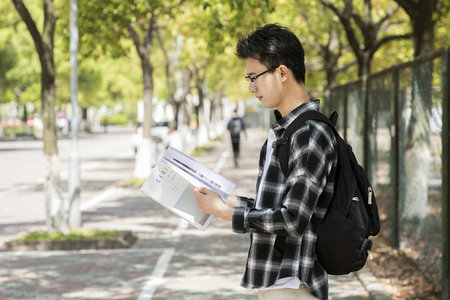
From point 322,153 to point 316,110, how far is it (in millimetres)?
247

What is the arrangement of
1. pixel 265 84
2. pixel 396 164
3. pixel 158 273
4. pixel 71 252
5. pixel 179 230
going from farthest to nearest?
pixel 179 230 < pixel 71 252 < pixel 396 164 < pixel 158 273 < pixel 265 84

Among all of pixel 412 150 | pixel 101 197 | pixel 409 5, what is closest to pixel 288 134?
pixel 412 150

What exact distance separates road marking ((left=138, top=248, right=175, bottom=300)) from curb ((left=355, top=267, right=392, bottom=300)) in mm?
2010

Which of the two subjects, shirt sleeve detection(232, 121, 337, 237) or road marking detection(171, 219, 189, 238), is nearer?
shirt sleeve detection(232, 121, 337, 237)

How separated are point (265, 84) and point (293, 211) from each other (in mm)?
507

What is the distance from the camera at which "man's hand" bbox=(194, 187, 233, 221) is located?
10.4ft

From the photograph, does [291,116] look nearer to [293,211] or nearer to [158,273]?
[293,211]

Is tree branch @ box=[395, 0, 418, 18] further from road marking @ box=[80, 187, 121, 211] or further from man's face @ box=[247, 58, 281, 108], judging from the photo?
man's face @ box=[247, 58, 281, 108]

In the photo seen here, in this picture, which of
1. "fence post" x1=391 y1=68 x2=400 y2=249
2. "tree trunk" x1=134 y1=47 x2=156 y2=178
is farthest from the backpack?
"tree trunk" x1=134 y1=47 x2=156 y2=178

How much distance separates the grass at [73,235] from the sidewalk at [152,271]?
0.34 meters

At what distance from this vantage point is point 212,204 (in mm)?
3217

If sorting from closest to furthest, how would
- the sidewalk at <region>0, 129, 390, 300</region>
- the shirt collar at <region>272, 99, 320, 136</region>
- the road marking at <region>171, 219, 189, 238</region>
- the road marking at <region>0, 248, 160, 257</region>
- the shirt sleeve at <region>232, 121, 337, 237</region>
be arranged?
the shirt sleeve at <region>232, 121, 337, 237</region>
the shirt collar at <region>272, 99, 320, 136</region>
the sidewalk at <region>0, 129, 390, 300</region>
the road marking at <region>0, 248, 160, 257</region>
the road marking at <region>171, 219, 189, 238</region>

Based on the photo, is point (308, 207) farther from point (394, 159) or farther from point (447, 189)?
point (394, 159)

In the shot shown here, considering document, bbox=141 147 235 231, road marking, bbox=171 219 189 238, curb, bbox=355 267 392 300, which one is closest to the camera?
document, bbox=141 147 235 231
